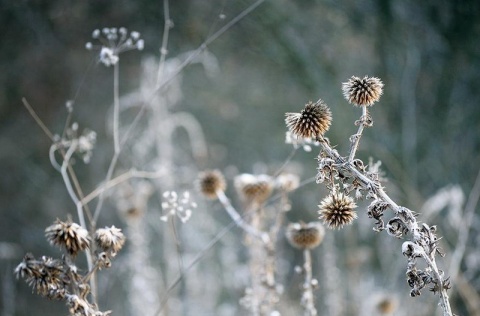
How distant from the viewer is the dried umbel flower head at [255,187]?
2.69m

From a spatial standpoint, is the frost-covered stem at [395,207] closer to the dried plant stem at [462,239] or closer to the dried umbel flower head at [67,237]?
the dried umbel flower head at [67,237]

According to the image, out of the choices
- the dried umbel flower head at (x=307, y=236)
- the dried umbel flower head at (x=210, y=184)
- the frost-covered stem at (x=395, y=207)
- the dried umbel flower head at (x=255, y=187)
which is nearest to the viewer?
the frost-covered stem at (x=395, y=207)

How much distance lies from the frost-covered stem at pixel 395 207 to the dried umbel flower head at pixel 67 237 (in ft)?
2.70

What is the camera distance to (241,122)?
793cm

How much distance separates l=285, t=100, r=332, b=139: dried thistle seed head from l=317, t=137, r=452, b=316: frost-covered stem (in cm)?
10

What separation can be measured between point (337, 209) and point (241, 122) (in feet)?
20.8

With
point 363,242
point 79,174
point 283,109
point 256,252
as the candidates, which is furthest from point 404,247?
point 79,174

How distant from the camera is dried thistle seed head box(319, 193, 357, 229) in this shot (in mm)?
1601

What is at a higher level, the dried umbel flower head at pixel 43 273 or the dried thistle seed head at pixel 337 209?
the dried thistle seed head at pixel 337 209

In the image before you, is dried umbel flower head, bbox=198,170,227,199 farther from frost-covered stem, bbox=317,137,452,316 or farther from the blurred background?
frost-covered stem, bbox=317,137,452,316

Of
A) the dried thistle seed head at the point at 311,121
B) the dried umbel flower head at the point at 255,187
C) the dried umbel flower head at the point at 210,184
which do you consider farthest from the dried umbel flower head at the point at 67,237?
the dried umbel flower head at the point at 210,184

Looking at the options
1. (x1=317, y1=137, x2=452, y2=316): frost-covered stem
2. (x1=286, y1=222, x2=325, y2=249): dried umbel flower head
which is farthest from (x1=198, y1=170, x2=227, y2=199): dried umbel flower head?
(x1=317, y1=137, x2=452, y2=316): frost-covered stem

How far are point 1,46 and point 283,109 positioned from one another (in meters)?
3.43

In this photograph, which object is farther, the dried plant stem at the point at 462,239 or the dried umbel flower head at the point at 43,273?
the dried plant stem at the point at 462,239
